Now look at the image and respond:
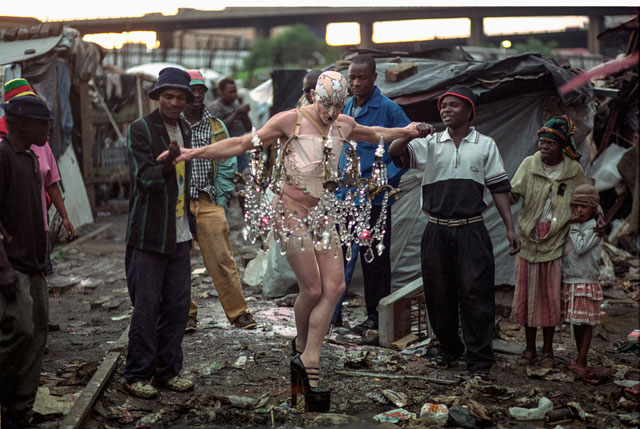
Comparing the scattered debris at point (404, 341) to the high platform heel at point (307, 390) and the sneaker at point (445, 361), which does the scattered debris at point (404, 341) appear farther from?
the high platform heel at point (307, 390)

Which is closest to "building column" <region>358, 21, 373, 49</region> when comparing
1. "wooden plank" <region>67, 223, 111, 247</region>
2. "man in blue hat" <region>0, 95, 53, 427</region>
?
"wooden plank" <region>67, 223, 111, 247</region>

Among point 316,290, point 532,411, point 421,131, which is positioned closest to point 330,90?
point 421,131

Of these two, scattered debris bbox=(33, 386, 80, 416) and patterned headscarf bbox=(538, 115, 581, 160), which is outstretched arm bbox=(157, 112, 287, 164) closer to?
scattered debris bbox=(33, 386, 80, 416)

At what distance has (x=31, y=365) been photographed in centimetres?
432

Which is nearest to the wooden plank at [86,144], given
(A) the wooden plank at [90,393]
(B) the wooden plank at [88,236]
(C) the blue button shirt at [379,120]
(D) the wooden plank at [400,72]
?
(B) the wooden plank at [88,236]

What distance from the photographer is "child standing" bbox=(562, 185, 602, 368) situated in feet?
18.8

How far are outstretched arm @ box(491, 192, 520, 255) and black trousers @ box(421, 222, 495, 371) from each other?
177 millimetres

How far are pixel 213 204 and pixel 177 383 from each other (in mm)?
2039

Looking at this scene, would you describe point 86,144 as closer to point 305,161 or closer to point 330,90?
point 305,161

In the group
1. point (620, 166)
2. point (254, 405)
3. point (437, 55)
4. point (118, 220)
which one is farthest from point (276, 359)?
point (118, 220)

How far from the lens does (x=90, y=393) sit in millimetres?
4688

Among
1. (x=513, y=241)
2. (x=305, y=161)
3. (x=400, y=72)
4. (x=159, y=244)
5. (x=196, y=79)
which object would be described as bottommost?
(x=513, y=241)

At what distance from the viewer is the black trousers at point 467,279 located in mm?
5676

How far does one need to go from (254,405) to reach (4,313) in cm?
171
